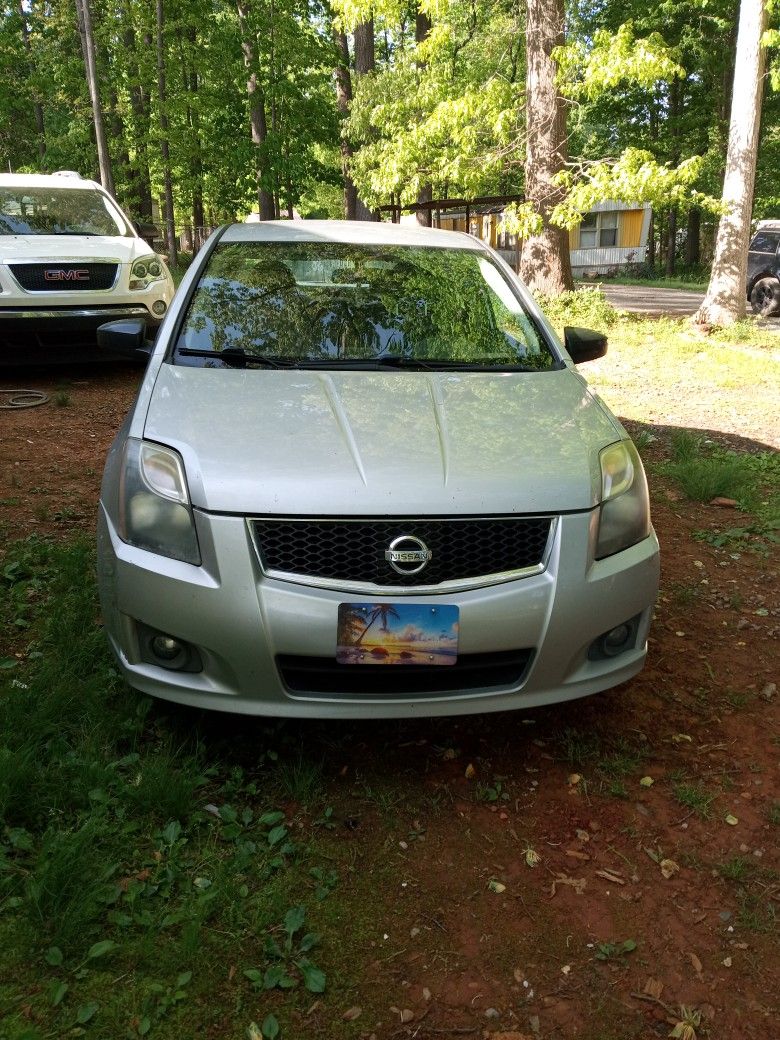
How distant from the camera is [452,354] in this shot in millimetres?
3270

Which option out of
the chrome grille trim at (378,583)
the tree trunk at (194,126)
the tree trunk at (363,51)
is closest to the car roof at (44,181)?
the chrome grille trim at (378,583)

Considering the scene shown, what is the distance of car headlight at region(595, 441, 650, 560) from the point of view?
2488 millimetres

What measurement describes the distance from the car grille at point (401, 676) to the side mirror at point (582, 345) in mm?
1750

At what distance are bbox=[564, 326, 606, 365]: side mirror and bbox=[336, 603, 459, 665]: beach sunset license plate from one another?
1.83m

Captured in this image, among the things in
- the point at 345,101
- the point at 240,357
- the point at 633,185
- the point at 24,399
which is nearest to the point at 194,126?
the point at 345,101

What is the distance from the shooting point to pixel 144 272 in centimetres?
752

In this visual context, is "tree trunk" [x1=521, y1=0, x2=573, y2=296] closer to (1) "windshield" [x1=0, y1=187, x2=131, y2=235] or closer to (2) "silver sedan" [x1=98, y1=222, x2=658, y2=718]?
(1) "windshield" [x1=0, y1=187, x2=131, y2=235]

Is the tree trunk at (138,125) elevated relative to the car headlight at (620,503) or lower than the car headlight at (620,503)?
elevated

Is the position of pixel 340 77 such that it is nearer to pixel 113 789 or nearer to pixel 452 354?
pixel 452 354

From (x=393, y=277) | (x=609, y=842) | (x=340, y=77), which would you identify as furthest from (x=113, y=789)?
(x=340, y=77)

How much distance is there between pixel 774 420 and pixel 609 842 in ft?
18.3

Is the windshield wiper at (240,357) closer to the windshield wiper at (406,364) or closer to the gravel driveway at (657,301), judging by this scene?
the windshield wiper at (406,364)

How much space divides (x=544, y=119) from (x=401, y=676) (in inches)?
406

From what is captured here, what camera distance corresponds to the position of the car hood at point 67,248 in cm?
701
